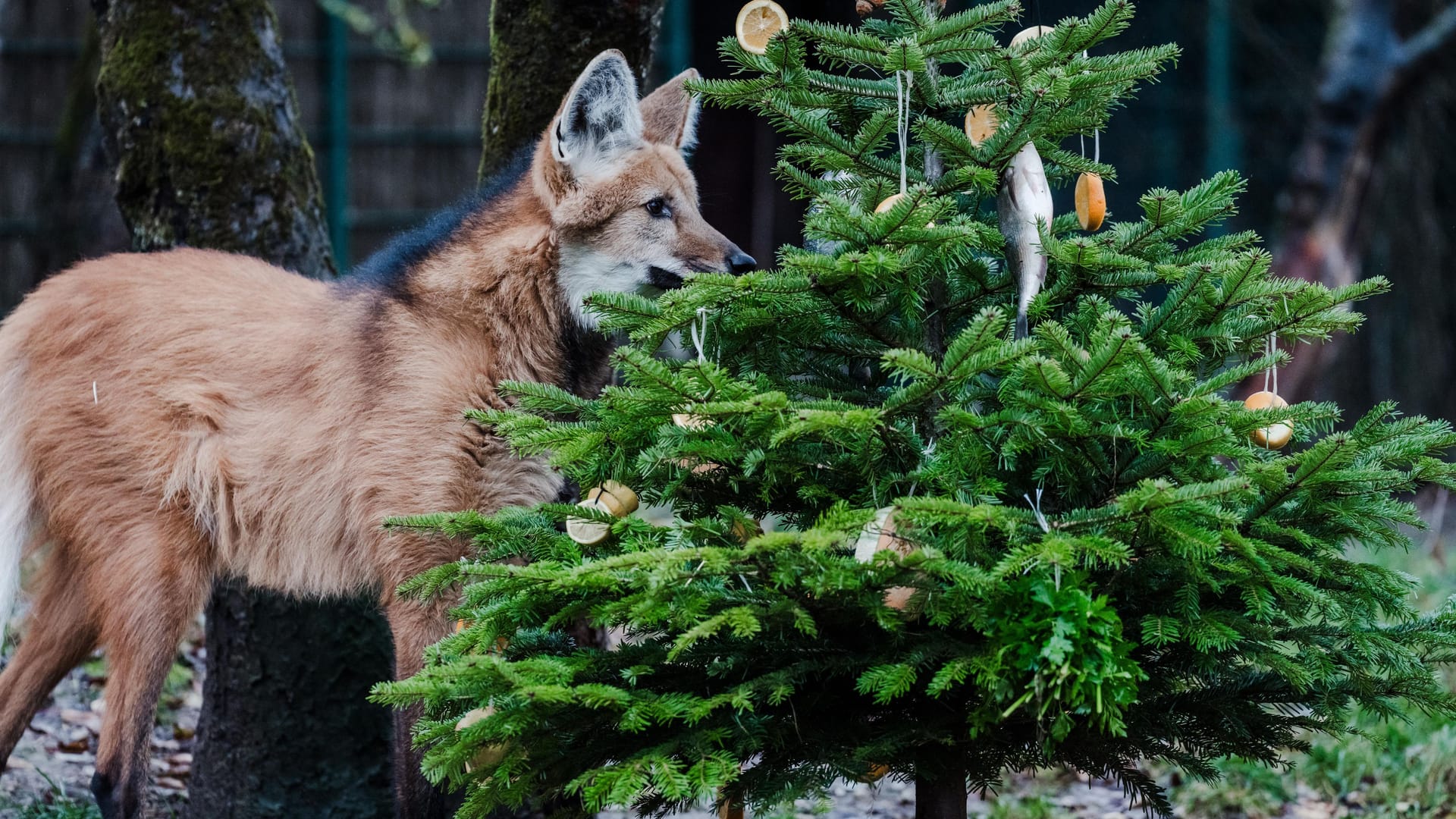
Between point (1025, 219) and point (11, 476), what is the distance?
259 centimetres

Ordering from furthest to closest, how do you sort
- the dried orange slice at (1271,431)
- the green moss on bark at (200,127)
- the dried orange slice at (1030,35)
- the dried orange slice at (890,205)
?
the green moss on bark at (200,127), the dried orange slice at (1030,35), the dried orange slice at (1271,431), the dried orange slice at (890,205)

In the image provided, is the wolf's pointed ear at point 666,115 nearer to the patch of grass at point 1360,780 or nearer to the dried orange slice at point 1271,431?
the dried orange slice at point 1271,431

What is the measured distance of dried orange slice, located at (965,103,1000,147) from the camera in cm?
204

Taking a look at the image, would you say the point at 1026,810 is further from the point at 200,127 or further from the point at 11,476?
the point at 200,127

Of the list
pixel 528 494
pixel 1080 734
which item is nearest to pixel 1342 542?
pixel 1080 734

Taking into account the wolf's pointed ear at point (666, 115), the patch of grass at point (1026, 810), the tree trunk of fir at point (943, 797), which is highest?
the wolf's pointed ear at point (666, 115)

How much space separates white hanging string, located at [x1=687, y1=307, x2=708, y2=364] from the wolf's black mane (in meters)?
1.06

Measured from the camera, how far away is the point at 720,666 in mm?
1901

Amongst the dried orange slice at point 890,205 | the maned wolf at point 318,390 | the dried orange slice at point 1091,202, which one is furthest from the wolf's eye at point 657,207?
the dried orange slice at point 1091,202

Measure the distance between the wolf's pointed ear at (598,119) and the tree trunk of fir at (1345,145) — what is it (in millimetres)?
4731

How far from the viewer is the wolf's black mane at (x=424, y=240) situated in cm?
292

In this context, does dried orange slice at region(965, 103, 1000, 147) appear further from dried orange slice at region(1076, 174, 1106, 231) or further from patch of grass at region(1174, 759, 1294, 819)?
patch of grass at region(1174, 759, 1294, 819)

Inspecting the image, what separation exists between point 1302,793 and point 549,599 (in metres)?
2.74

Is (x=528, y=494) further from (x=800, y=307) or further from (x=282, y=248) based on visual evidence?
(x=282, y=248)
